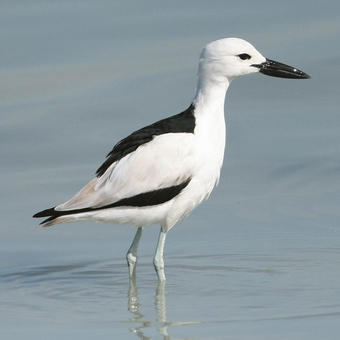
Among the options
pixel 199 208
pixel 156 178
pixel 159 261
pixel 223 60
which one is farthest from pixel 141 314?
pixel 199 208

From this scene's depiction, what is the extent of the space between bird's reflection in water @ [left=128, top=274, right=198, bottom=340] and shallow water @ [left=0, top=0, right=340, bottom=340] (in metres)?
0.02

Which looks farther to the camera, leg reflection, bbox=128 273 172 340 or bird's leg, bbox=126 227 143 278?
bird's leg, bbox=126 227 143 278

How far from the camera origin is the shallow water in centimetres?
1173

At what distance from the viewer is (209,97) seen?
13.3 meters

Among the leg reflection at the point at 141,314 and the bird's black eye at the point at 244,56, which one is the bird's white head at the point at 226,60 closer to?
the bird's black eye at the point at 244,56

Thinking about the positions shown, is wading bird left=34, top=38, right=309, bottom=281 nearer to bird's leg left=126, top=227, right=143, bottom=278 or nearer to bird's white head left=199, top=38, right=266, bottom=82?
bird's leg left=126, top=227, right=143, bottom=278

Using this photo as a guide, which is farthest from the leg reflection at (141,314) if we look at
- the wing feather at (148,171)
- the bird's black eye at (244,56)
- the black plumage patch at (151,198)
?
the bird's black eye at (244,56)

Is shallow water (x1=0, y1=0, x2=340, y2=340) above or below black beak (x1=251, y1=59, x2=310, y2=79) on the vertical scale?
below

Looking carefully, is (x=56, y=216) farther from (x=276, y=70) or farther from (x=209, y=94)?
(x=276, y=70)

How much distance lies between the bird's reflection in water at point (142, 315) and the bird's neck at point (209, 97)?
1.70 metres

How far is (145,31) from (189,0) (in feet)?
4.22

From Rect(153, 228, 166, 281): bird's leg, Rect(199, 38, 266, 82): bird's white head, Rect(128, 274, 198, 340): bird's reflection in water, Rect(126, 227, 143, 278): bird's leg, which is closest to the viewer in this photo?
Rect(128, 274, 198, 340): bird's reflection in water

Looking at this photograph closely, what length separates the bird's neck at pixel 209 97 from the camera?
13.3 meters

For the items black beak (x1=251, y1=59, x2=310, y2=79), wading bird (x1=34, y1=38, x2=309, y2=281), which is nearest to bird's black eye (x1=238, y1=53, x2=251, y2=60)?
black beak (x1=251, y1=59, x2=310, y2=79)
